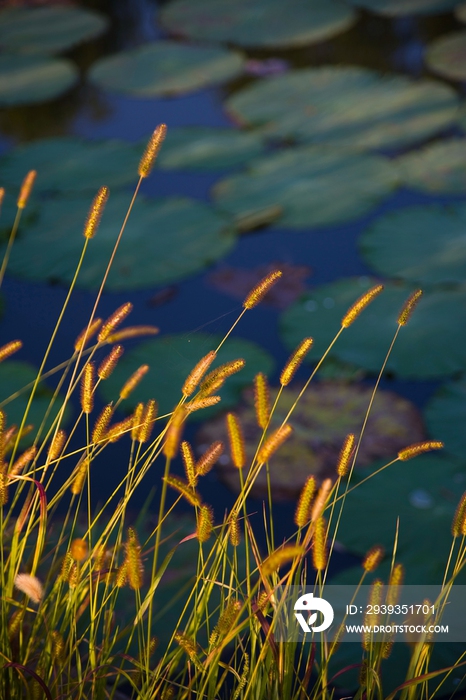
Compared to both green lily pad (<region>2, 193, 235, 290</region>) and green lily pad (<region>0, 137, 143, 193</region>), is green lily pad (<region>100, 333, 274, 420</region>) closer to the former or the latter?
green lily pad (<region>2, 193, 235, 290</region>)

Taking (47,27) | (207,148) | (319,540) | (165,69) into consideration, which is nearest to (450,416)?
(319,540)

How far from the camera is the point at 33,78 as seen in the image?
4383mm

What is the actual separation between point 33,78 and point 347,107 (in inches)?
79.1

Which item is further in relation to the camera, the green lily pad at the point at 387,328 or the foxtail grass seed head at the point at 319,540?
the green lily pad at the point at 387,328

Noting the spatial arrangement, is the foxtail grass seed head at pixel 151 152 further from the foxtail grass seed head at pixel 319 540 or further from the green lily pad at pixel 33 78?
the green lily pad at pixel 33 78

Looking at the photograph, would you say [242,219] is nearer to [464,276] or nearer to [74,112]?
[464,276]

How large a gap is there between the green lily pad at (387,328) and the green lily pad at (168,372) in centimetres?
16

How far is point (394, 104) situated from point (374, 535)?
268 centimetres

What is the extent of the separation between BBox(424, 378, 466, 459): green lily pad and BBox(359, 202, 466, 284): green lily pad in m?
0.55

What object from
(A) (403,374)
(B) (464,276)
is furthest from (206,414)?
(B) (464,276)

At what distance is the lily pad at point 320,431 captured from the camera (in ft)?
6.25

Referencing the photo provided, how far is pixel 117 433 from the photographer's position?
36.3 inches

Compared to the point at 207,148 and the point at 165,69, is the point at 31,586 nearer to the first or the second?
the point at 207,148

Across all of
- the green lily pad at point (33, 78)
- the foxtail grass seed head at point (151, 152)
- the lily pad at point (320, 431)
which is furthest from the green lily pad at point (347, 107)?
the foxtail grass seed head at point (151, 152)
